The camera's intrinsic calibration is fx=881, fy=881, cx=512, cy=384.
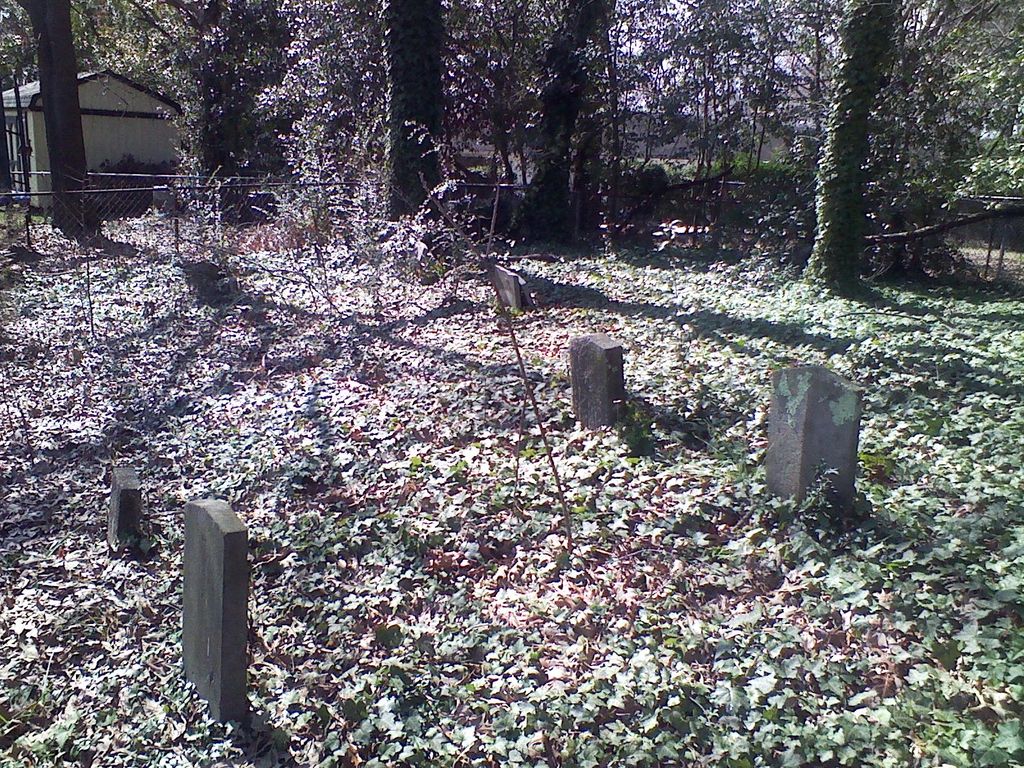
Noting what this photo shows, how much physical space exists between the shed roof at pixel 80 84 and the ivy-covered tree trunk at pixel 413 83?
16.6 metres

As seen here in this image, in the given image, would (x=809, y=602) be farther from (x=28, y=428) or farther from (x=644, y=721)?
(x=28, y=428)

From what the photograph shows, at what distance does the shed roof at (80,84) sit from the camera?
27297 mm

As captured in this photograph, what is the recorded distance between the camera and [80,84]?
27.6 metres

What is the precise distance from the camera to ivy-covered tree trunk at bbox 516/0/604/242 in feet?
52.6

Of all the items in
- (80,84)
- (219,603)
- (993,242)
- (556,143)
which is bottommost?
(219,603)

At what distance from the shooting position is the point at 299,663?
14.5ft

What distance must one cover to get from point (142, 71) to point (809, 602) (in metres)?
33.1

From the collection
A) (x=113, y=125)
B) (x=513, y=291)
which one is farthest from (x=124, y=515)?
(x=113, y=125)

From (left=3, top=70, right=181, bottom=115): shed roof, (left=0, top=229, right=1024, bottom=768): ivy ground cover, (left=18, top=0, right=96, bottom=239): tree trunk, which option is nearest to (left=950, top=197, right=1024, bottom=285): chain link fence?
(left=0, top=229, right=1024, bottom=768): ivy ground cover

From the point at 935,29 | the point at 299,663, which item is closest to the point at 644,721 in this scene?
the point at 299,663

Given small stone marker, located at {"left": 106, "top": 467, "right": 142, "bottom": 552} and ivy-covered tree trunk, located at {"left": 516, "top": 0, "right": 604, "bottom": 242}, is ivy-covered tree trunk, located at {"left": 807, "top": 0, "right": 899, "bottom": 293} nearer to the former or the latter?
ivy-covered tree trunk, located at {"left": 516, "top": 0, "right": 604, "bottom": 242}

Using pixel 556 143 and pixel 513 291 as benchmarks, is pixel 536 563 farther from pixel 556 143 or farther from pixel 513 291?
pixel 556 143

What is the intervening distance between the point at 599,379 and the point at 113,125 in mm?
28190

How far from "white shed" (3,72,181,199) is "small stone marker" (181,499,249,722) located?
1033 inches
